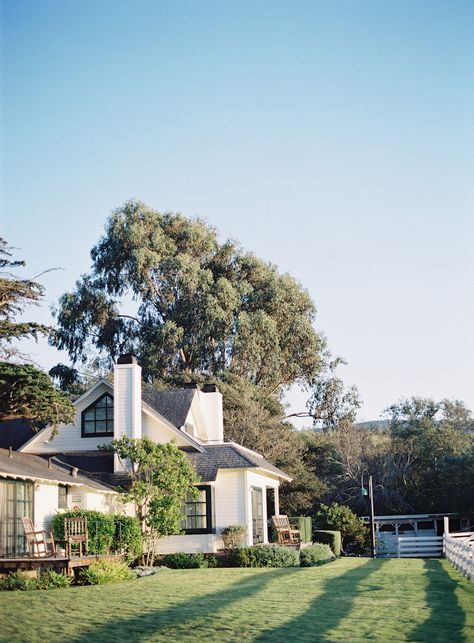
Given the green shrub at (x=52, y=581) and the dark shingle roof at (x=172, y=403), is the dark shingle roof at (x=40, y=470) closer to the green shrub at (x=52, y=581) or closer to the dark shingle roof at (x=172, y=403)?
the green shrub at (x=52, y=581)

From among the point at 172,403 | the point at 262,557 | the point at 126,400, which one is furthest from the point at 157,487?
the point at 172,403

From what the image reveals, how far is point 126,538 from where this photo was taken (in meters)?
21.7

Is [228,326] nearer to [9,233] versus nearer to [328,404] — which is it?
[328,404]

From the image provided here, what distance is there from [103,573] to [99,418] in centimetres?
1051

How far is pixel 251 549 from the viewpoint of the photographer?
23578mm

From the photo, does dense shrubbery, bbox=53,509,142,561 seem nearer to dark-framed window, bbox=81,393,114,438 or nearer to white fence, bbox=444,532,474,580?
dark-framed window, bbox=81,393,114,438

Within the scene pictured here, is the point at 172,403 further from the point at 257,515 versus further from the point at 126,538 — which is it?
the point at 126,538

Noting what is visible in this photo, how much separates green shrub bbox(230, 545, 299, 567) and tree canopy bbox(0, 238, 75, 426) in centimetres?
668

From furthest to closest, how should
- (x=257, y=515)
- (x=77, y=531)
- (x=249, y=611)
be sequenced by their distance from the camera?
(x=257, y=515) < (x=77, y=531) < (x=249, y=611)

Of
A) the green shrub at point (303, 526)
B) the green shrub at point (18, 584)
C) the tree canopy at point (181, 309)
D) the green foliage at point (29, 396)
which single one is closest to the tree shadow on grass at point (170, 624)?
the green shrub at point (18, 584)

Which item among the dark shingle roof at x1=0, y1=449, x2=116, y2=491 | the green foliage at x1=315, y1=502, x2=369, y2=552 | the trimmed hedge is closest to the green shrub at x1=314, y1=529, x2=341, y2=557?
the trimmed hedge

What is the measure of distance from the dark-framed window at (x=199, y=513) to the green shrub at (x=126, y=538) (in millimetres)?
3092

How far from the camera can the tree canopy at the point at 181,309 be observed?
44.7 m

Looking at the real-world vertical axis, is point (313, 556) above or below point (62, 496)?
below
